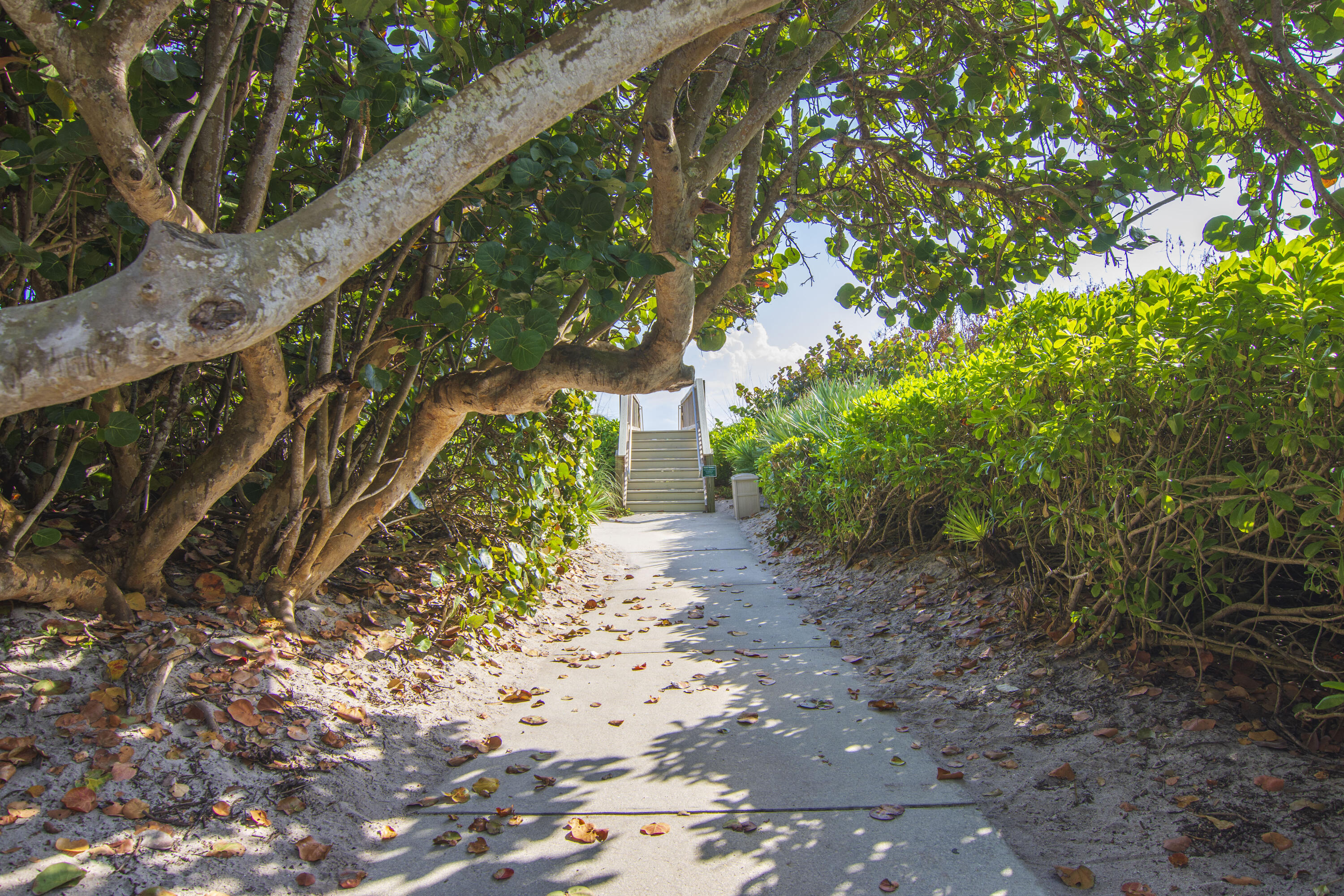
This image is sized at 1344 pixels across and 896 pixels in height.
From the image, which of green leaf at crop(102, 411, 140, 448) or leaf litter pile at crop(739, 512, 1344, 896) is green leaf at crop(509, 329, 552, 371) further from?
leaf litter pile at crop(739, 512, 1344, 896)

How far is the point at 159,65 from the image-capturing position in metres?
2.23

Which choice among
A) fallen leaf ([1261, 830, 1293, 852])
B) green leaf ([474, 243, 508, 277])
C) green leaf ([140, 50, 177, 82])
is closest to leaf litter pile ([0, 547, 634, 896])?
green leaf ([474, 243, 508, 277])

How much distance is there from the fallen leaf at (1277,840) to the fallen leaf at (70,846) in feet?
11.6

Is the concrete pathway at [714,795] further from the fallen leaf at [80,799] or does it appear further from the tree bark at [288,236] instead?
the tree bark at [288,236]

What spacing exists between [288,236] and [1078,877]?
9.53 feet

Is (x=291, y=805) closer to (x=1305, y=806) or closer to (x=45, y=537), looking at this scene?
(x=45, y=537)

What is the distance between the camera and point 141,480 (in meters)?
3.31

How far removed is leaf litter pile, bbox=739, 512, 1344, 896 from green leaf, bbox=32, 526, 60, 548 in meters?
3.07

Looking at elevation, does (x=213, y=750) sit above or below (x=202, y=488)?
below

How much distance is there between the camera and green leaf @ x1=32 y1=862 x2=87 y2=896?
6.18 ft

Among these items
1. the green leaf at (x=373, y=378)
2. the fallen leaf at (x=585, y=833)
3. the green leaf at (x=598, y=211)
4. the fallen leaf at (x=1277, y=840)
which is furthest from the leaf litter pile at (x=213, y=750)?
the fallen leaf at (x=1277, y=840)

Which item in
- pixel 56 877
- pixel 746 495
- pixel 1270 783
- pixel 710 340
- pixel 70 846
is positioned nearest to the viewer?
pixel 56 877

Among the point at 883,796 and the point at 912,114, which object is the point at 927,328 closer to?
the point at 912,114

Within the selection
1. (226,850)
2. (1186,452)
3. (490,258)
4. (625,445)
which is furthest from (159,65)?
(625,445)
